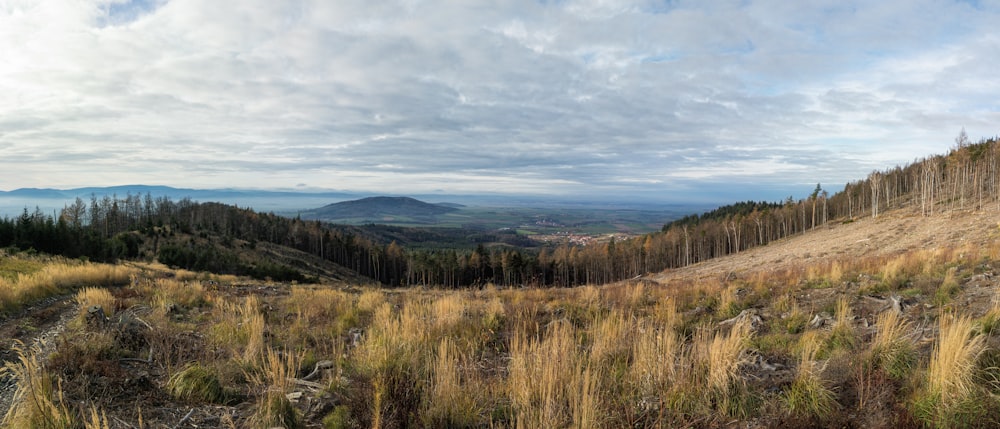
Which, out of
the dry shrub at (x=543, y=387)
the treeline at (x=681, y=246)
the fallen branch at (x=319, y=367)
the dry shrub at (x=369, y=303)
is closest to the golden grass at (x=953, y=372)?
the dry shrub at (x=543, y=387)

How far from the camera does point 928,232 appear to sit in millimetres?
31047

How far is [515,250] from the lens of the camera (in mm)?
77750

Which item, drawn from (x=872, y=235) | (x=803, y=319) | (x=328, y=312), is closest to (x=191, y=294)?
(x=328, y=312)

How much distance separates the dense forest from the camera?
47.2m

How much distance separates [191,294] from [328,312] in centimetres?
484

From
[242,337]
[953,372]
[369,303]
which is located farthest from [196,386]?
[953,372]

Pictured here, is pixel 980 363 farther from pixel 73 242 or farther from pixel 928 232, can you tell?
A: pixel 73 242

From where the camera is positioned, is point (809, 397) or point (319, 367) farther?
point (319, 367)

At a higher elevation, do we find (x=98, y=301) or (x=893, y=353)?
(x=893, y=353)

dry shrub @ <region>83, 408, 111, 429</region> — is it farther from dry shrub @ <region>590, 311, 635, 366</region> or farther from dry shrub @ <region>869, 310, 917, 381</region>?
dry shrub @ <region>869, 310, 917, 381</region>

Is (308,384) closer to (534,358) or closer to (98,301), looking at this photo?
(534,358)

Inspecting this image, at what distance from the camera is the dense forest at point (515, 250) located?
47.2m

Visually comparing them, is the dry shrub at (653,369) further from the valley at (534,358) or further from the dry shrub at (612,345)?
the dry shrub at (612,345)

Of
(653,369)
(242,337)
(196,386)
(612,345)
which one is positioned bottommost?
(242,337)
